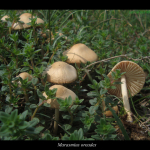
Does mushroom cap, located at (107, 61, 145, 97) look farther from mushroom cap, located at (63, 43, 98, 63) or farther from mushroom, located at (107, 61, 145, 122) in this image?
mushroom cap, located at (63, 43, 98, 63)

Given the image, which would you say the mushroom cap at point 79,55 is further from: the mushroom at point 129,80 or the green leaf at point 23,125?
the green leaf at point 23,125

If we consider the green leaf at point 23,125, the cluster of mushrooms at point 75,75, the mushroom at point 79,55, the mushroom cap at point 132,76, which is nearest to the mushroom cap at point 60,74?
the cluster of mushrooms at point 75,75

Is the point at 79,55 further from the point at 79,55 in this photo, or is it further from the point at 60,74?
the point at 60,74

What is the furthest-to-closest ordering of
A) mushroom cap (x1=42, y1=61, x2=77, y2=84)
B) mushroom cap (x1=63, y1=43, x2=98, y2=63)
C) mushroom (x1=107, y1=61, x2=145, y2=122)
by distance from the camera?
1. mushroom cap (x1=63, y1=43, x2=98, y2=63)
2. mushroom (x1=107, y1=61, x2=145, y2=122)
3. mushroom cap (x1=42, y1=61, x2=77, y2=84)

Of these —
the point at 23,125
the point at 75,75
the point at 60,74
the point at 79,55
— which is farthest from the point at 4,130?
the point at 79,55

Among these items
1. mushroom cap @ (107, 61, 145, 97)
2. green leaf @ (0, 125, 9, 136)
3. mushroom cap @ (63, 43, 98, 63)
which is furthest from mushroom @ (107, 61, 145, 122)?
→ green leaf @ (0, 125, 9, 136)

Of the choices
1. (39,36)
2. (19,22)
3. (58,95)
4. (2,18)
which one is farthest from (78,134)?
(2,18)
